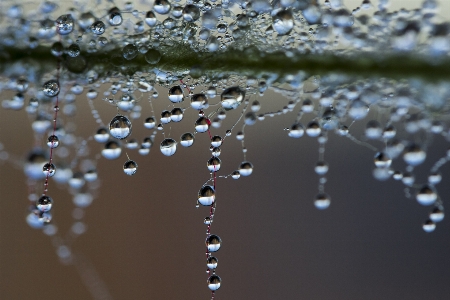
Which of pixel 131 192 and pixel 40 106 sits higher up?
pixel 40 106

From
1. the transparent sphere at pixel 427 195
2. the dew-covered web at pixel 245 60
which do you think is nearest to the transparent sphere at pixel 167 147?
the dew-covered web at pixel 245 60

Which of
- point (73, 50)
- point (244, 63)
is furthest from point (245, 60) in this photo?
point (73, 50)

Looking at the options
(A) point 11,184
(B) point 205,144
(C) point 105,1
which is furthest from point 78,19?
(A) point 11,184

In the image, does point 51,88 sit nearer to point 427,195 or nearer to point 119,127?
point 119,127

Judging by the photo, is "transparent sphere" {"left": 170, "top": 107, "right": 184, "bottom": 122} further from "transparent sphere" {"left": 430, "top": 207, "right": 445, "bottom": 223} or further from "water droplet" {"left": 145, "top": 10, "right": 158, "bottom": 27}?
"transparent sphere" {"left": 430, "top": 207, "right": 445, "bottom": 223}

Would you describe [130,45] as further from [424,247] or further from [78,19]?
[424,247]

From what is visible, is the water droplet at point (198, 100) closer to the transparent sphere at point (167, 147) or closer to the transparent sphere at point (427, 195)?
the transparent sphere at point (167, 147)
